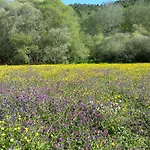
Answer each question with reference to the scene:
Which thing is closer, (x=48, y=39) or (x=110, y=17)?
(x=48, y=39)

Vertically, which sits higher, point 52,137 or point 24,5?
point 24,5

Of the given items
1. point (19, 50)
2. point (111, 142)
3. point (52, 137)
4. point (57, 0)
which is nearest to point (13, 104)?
point (52, 137)

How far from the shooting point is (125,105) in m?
6.27

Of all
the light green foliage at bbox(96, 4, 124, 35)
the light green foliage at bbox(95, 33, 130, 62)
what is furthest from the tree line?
the light green foliage at bbox(96, 4, 124, 35)

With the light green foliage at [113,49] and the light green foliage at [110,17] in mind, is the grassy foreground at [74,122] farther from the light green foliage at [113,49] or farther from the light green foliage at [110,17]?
the light green foliage at [110,17]

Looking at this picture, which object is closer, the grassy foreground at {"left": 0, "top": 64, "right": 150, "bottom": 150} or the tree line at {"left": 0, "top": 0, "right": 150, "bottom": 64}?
the grassy foreground at {"left": 0, "top": 64, "right": 150, "bottom": 150}

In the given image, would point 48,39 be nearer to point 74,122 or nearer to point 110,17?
point 110,17

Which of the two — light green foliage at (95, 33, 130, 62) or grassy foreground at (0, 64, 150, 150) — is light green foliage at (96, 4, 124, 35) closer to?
light green foliage at (95, 33, 130, 62)

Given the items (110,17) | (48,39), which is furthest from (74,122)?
(110,17)

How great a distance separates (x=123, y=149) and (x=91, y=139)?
462 millimetres

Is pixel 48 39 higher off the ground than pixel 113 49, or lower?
higher

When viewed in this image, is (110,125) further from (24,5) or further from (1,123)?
(24,5)

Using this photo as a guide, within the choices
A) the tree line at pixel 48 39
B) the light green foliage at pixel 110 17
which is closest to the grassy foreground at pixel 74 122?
the tree line at pixel 48 39

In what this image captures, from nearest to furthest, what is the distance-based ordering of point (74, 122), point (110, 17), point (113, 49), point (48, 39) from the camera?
point (74, 122)
point (48, 39)
point (113, 49)
point (110, 17)
